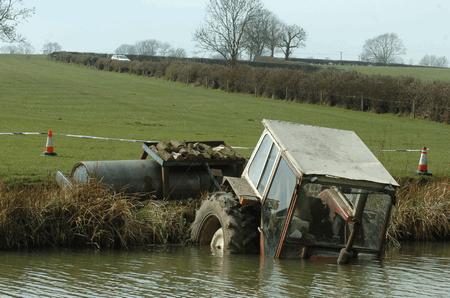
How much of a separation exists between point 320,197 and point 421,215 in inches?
220

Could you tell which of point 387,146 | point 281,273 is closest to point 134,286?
point 281,273

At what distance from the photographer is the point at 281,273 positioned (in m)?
13.2

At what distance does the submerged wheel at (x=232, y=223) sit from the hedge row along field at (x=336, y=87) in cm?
2962

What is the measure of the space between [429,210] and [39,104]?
3007 cm

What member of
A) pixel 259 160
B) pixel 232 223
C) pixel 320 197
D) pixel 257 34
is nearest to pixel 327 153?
pixel 320 197

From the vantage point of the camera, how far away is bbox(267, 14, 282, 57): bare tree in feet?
390

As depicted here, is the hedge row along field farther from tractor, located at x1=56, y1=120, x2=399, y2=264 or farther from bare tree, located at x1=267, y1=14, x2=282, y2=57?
bare tree, located at x1=267, y1=14, x2=282, y2=57

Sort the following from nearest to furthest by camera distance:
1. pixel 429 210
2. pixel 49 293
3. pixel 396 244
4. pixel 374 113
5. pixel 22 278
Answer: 1. pixel 49 293
2. pixel 22 278
3. pixel 396 244
4. pixel 429 210
5. pixel 374 113

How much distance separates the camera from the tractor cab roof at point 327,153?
13352 millimetres

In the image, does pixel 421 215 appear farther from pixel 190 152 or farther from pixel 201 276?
pixel 201 276

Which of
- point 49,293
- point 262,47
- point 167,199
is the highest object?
point 262,47

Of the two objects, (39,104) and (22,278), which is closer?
(22,278)

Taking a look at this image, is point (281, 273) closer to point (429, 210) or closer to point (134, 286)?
point (134, 286)

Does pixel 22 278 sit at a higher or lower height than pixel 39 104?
lower
